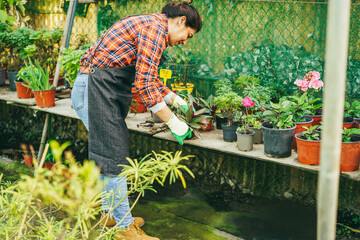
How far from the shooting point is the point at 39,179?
153 cm

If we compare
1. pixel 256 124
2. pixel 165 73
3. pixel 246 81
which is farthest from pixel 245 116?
pixel 165 73

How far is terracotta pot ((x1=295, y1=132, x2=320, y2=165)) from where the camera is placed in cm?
276

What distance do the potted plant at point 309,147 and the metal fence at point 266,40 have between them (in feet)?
2.81

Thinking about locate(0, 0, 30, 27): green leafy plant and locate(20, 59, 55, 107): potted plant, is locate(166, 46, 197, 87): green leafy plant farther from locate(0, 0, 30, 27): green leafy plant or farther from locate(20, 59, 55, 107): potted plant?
locate(0, 0, 30, 27): green leafy plant

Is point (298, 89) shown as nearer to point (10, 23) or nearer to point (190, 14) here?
point (190, 14)

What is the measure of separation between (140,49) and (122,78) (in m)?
0.33

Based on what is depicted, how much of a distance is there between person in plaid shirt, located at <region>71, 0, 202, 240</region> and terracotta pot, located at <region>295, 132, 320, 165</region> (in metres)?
0.86

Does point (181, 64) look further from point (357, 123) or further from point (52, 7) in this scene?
point (52, 7)

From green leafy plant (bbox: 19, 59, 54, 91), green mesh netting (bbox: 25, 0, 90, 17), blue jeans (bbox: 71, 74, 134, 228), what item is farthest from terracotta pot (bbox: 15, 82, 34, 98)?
blue jeans (bbox: 71, 74, 134, 228)

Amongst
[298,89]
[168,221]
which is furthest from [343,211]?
[168,221]

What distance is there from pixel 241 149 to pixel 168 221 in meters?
0.94

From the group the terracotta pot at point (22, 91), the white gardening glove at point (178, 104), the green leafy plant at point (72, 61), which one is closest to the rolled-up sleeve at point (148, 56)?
the white gardening glove at point (178, 104)

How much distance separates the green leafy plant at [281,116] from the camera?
2.95m

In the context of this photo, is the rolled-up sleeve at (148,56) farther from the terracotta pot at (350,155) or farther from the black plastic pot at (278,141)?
the terracotta pot at (350,155)
